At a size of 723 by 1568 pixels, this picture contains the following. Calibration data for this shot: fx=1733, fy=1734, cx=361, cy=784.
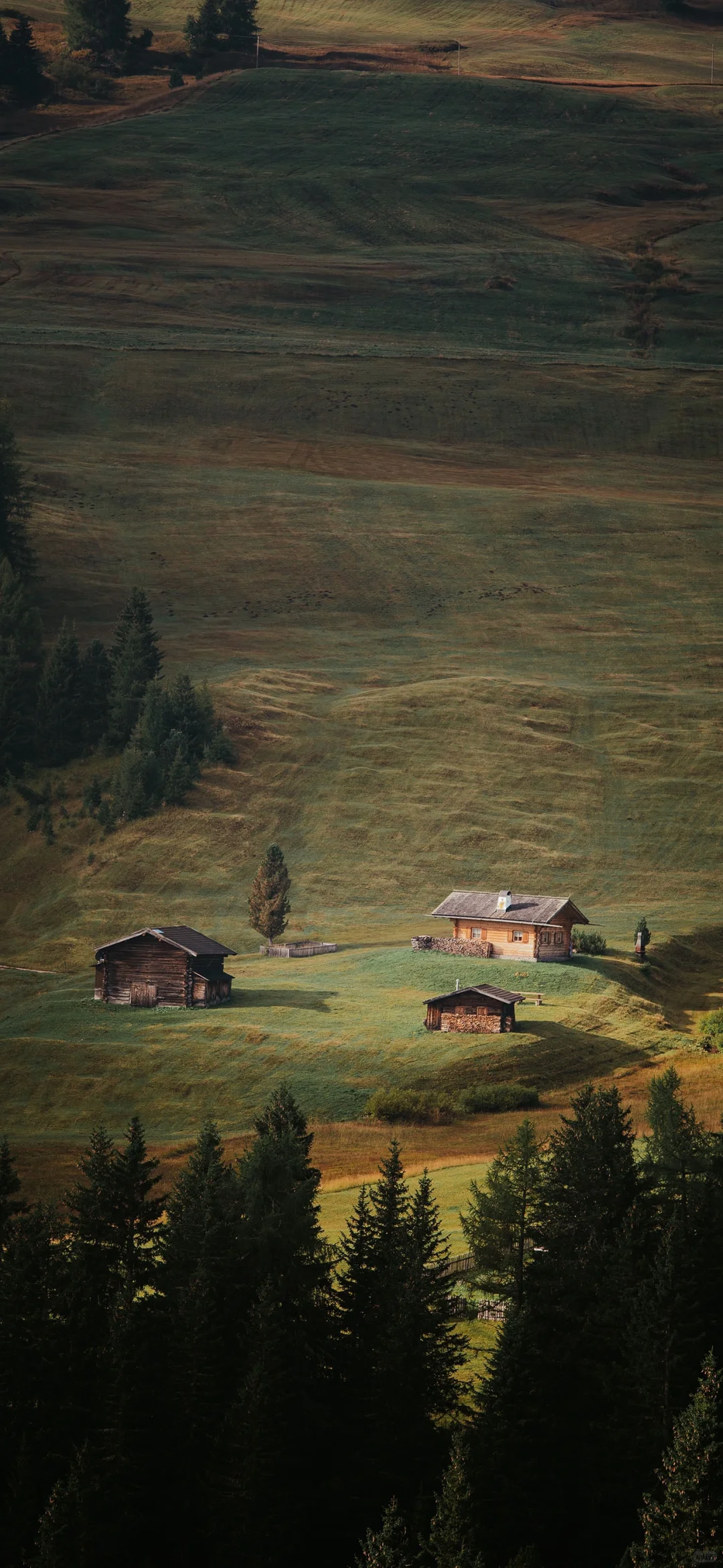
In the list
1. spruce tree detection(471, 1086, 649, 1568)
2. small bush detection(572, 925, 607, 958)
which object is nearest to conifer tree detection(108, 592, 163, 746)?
small bush detection(572, 925, 607, 958)

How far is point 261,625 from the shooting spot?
12181 centimetres

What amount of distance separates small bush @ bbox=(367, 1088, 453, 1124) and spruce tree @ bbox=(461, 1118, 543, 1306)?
22830 mm

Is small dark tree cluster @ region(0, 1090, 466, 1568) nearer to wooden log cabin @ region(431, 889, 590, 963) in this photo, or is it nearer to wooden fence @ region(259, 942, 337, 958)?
wooden log cabin @ region(431, 889, 590, 963)

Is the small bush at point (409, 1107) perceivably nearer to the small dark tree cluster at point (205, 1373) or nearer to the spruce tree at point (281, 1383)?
the spruce tree at point (281, 1383)

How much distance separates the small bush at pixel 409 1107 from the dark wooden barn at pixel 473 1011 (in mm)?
6014

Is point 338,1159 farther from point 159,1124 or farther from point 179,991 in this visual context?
point 179,991

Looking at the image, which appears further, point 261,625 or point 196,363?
point 196,363

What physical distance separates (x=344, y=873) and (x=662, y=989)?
2244 cm

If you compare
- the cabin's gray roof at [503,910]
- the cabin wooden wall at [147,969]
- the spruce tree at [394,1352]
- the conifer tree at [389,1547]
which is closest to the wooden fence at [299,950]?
the cabin's gray roof at [503,910]

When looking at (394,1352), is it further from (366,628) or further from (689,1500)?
(366,628)

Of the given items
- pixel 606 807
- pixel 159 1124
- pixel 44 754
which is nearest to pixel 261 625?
pixel 44 754

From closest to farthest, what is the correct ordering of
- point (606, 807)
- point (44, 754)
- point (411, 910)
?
point (411, 910) < point (606, 807) < point (44, 754)

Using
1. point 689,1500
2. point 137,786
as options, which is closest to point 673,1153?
point 689,1500

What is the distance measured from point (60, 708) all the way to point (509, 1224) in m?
76.3
